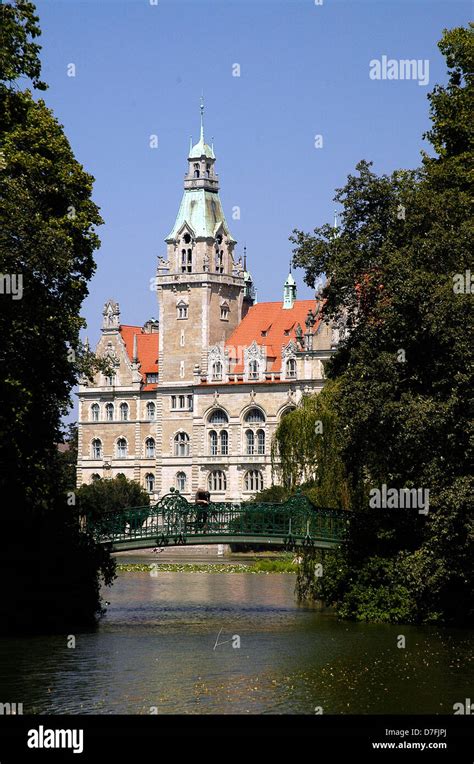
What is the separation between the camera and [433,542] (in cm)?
4097

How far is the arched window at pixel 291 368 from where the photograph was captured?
367ft

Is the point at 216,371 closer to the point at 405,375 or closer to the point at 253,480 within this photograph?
the point at 253,480

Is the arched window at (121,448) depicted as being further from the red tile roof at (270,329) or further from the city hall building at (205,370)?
the red tile roof at (270,329)

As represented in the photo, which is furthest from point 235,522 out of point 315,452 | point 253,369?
point 253,369

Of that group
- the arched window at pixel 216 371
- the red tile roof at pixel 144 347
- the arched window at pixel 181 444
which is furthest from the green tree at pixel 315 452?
the red tile roof at pixel 144 347

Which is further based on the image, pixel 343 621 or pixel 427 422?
pixel 343 621

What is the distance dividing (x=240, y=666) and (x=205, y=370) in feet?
267

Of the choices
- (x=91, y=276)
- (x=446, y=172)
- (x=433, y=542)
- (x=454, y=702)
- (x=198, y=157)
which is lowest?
(x=454, y=702)

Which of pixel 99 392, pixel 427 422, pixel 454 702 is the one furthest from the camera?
pixel 99 392

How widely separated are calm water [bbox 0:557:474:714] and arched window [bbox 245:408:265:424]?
6419 centimetres

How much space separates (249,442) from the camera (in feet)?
376

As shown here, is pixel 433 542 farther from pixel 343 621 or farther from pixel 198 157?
pixel 198 157

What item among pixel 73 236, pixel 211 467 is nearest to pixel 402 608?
pixel 73 236

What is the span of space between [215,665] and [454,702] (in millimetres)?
7185
